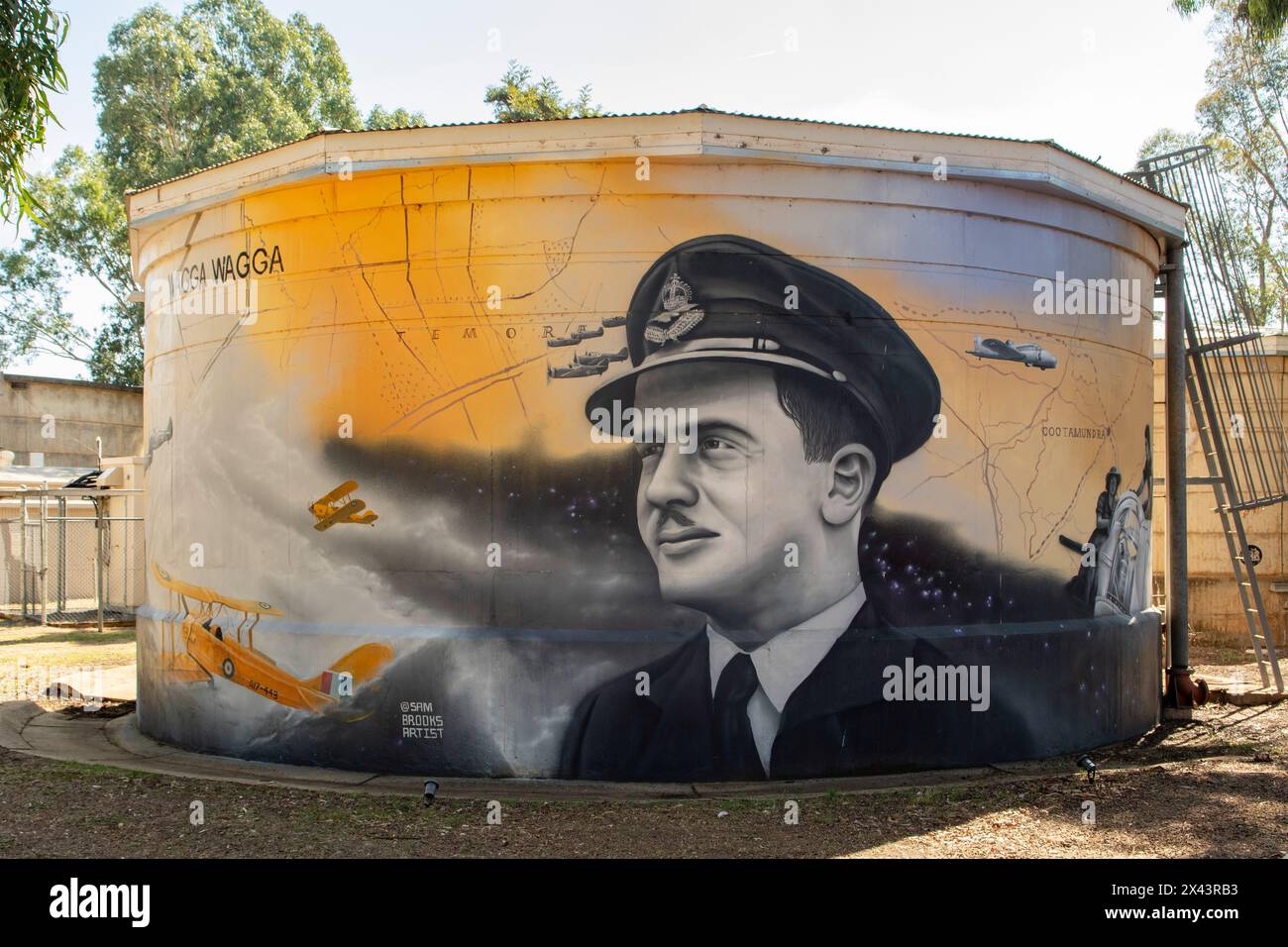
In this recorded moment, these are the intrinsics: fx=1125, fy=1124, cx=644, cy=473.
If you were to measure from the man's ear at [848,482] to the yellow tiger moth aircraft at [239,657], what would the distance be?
334cm

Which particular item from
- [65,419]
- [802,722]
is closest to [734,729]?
[802,722]

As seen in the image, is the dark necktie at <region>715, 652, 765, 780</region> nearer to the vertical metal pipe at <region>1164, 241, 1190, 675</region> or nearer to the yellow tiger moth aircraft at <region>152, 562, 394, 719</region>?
the yellow tiger moth aircraft at <region>152, 562, 394, 719</region>

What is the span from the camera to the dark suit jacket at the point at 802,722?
7793 mm

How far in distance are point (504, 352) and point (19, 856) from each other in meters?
4.27

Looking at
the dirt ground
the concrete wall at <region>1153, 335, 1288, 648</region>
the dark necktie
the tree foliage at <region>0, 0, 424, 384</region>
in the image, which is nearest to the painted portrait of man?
the dark necktie

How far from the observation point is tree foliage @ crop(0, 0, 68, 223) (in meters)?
8.01

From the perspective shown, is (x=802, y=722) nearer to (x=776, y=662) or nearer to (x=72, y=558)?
(x=776, y=662)

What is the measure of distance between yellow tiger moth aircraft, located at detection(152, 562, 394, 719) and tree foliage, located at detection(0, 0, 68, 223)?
3223 mm

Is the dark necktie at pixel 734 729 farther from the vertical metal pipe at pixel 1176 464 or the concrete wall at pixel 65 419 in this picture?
the concrete wall at pixel 65 419

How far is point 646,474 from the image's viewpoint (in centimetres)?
788

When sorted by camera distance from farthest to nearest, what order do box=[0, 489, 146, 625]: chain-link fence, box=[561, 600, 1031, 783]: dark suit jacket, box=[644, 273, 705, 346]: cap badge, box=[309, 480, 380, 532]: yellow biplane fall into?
1. box=[0, 489, 146, 625]: chain-link fence
2. box=[309, 480, 380, 532]: yellow biplane
3. box=[644, 273, 705, 346]: cap badge
4. box=[561, 600, 1031, 783]: dark suit jacket

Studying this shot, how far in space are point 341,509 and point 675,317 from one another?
2.85m
